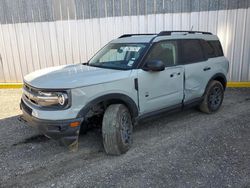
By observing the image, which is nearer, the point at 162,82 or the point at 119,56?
the point at 162,82

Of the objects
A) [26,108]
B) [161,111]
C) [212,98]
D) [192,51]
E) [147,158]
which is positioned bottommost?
[147,158]

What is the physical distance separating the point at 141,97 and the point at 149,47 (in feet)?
2.90

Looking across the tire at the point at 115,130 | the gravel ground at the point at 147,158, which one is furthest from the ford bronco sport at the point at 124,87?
the gravel ground at the point at 147,158

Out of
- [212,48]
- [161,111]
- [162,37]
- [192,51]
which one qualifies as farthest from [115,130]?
[212,48]

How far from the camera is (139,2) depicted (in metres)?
7.36

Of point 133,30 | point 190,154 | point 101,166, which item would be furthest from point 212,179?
point 133,30

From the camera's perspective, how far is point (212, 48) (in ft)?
17.1

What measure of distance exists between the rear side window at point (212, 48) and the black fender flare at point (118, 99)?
2.31m

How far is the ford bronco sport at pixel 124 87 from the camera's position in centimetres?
320

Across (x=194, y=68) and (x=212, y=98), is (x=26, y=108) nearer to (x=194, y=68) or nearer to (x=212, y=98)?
(x=194, y=68)

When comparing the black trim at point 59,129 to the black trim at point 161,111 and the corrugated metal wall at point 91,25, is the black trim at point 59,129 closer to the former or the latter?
the black trim at point 161,111

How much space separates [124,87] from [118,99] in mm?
211

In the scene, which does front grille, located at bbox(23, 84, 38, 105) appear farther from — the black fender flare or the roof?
the roof

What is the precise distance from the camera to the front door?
154 inches
